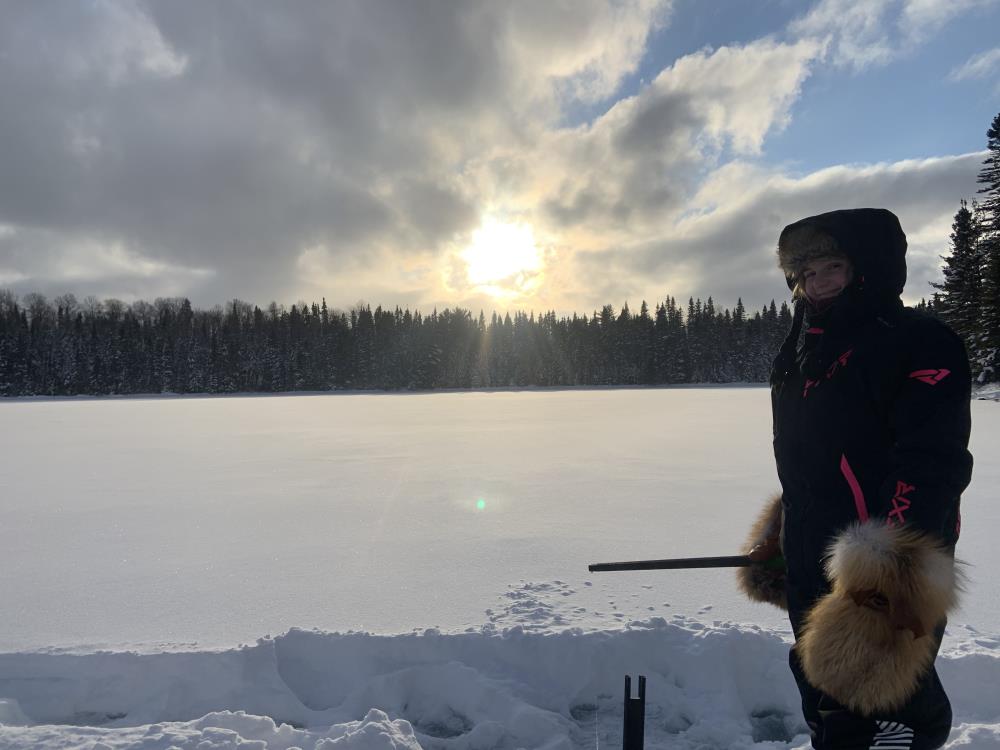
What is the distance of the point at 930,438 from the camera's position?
1.45 m

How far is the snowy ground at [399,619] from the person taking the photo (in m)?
2.86

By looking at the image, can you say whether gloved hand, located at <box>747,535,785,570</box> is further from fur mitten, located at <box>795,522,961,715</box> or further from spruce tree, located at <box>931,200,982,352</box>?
spruce tree, located at <box>931,200,982,352</box>

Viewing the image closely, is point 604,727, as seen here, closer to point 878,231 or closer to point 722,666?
point 722,666

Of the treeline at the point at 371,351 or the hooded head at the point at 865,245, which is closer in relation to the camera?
the hooded head at the point at 865,245

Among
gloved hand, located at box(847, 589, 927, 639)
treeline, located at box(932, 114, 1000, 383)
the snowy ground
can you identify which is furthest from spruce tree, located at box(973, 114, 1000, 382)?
gloved hand, located at box(847, 589, 927, 639)

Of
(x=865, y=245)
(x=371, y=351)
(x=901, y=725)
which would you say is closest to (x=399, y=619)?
(x=901, y=725)

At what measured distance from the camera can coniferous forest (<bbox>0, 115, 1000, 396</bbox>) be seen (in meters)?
67.6

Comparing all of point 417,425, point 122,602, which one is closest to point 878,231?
point 122,602

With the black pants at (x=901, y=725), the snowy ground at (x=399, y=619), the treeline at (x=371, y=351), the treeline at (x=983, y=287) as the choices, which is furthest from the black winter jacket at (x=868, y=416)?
the treeline at (x=371, y=351)

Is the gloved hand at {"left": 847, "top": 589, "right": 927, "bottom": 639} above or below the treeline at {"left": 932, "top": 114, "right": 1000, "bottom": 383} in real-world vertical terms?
below

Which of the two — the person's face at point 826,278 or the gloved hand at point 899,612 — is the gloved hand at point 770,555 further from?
the person's face at point 826,278

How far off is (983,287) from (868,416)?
104 feet

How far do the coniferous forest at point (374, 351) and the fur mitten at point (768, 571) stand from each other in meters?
72.7

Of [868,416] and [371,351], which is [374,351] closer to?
[371,351]
